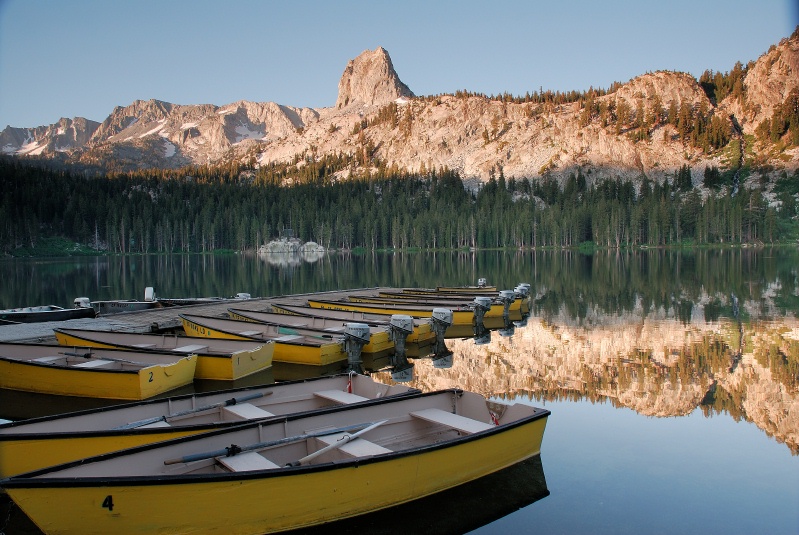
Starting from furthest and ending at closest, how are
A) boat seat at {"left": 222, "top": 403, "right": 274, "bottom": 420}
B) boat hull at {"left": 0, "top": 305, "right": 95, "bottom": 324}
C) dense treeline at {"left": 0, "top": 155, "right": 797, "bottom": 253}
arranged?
dense treeline at {"left": 0, "top": 155, "right": 797, "bottom": 253}, boat hull at {"left": 0, "top": 305, "right": 95, "bottom": 324}, boat seat at {"left": 222, "top": 403, "right": 274, "bottom": 420}

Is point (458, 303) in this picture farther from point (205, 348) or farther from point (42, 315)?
point (42, 315)

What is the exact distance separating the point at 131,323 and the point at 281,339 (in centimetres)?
771

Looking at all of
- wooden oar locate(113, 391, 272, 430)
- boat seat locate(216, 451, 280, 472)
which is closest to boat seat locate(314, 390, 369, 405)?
wooden oar locate(113, 391, 272, 430)

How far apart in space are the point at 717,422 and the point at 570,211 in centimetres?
14250

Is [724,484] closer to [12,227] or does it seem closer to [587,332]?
[587,332]

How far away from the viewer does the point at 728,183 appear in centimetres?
16412

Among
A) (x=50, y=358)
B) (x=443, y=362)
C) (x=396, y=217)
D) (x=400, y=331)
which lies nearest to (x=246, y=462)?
(x=50, y=358)

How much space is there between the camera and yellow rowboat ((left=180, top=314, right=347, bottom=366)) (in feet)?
62.6

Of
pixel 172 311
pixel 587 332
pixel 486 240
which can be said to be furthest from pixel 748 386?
pixel 486 240

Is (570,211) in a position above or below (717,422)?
above

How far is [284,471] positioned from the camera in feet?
23.8

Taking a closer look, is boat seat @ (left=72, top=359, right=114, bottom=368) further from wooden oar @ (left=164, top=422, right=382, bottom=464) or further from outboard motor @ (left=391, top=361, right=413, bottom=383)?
wooden oar @ (left=164, top=422, right=382, bottom=464)

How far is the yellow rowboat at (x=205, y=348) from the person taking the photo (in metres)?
16.7

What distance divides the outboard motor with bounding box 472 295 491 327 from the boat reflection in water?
1654 cm
